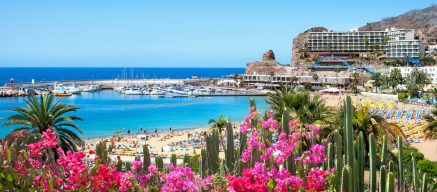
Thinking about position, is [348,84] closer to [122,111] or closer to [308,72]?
[308,72]

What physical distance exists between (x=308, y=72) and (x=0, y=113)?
6329 centimetres

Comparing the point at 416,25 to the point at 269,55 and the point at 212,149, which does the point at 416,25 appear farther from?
the point at 212,149

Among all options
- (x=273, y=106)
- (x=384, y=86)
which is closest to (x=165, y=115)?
(x=384, y=86)

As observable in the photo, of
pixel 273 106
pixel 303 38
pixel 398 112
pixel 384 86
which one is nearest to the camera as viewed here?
pixel 273 106

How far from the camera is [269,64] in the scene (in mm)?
118000

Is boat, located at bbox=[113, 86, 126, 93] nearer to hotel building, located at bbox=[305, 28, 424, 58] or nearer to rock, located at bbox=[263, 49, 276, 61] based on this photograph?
rock, located at bbox=[263, 49, 276, 61]

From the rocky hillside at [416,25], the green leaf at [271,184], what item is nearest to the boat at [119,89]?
the rocky hillside at [416,25]

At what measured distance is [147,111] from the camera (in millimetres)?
69062

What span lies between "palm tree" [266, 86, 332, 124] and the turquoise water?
30171 mm

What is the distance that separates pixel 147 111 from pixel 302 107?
52722 mm

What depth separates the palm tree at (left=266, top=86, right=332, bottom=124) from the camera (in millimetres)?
17312

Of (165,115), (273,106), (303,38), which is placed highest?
(303,38)

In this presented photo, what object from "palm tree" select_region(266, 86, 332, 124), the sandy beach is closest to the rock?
the sandy beach

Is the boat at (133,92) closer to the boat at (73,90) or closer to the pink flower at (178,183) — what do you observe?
the boat at (73,90)
